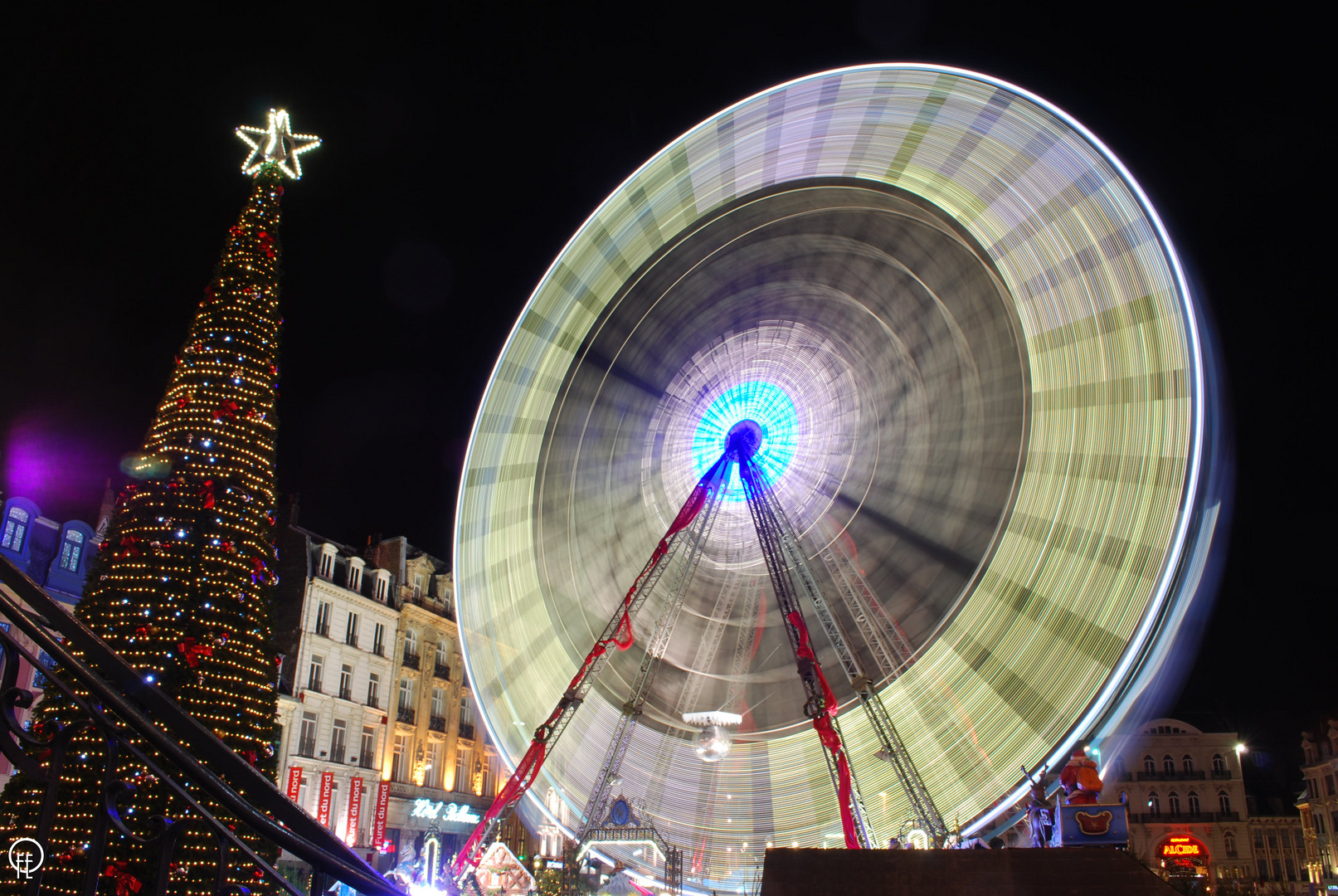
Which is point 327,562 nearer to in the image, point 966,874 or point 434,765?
point 434,765

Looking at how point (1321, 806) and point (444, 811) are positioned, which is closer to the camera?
point (444, 811)

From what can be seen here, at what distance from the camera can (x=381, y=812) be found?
2459 centimetres

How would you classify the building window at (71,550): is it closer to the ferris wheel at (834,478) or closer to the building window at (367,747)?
the building window at (367,747)

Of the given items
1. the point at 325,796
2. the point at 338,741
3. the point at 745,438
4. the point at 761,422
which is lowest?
the point at 325,796

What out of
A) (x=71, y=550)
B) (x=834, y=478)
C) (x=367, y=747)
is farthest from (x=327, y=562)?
(x=834, y=478)

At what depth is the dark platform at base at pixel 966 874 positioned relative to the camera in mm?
6941

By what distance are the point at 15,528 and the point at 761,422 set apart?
1544 cm

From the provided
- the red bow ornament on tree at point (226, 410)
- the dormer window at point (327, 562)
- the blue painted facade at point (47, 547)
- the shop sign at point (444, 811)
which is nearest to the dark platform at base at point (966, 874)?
the red bow ornament on tree at point (226, 410)

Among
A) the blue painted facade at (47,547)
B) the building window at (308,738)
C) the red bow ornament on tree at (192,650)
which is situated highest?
the blue painted facade at (47,547)

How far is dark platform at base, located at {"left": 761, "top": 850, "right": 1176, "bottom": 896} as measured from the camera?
22.8 feet

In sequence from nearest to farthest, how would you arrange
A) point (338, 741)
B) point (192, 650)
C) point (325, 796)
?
point (192, 650)
point (325, 796)
point (338, 741)

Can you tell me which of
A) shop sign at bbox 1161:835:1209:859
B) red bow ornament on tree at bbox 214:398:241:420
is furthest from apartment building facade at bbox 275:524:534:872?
shop sign at bbox 1161:835:1209:859

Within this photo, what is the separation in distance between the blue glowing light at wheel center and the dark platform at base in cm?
777

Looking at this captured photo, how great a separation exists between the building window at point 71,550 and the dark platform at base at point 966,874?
1764cm
